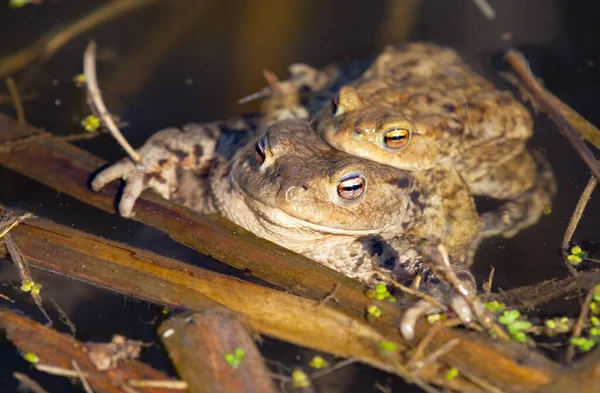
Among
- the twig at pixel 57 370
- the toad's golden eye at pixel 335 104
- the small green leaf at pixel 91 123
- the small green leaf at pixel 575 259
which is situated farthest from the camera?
the small green leaf at pixel 91 123

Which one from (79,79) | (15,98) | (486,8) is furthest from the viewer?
(486,8)

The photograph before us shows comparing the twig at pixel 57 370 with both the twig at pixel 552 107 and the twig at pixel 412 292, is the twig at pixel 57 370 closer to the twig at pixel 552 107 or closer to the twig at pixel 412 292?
the twig at pixel 412 292

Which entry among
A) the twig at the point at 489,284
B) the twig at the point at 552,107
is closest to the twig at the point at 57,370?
the twig at the point at 489,284

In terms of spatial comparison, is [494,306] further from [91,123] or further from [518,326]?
[91,123]

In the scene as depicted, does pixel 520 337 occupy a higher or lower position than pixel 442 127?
lower

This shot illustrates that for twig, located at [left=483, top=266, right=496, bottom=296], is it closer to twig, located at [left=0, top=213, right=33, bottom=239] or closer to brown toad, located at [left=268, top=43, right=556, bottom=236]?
brown toad, located at [left=268, top=43, right=556, bottom=236]

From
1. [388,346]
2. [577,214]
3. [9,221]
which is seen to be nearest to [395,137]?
[577,214]
